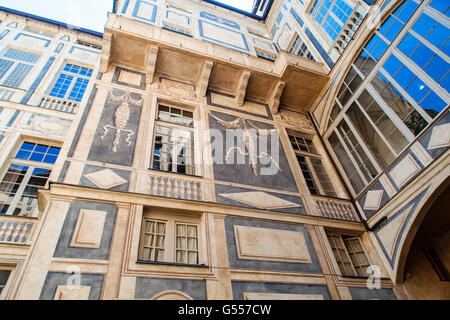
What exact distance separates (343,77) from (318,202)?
4021mm

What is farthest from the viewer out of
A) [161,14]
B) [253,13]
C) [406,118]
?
[253,13]

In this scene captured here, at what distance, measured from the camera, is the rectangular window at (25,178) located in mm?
6375

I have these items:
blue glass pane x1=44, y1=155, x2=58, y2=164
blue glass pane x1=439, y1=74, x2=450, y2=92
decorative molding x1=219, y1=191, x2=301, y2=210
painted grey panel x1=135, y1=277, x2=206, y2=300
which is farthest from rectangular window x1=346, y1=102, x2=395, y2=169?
blue glass pane x1=44, y1=155, x2=58, y2=164

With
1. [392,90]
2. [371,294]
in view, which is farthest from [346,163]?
[371,294]

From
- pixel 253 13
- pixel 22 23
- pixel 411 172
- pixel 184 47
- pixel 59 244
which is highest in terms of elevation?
pixel 253 13

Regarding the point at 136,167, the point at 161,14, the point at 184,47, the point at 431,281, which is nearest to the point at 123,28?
the point at 184,47

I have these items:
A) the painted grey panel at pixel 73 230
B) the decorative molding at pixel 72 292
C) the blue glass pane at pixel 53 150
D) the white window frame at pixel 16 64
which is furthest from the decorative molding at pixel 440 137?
the white window frame at pixel 16 64

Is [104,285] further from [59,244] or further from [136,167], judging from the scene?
[136,167]

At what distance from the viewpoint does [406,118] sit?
6203 millimetres

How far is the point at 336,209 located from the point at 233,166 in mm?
2634

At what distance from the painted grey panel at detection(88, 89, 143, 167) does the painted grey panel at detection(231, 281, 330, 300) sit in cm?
314

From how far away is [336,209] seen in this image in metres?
6.88

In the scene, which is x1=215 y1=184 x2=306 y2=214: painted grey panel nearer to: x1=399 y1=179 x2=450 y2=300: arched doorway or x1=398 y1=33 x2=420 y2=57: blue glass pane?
x1=399 y1=179 x2=450 y2=300: arched doorway

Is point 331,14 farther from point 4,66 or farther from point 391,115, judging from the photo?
point 4,66
